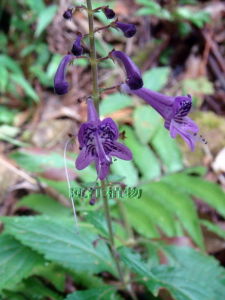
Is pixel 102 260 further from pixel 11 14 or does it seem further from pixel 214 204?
pixel 11 14

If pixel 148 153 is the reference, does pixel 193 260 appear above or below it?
below

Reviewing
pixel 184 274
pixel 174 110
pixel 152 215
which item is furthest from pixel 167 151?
pixel 174 110

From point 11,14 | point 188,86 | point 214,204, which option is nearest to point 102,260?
point 214,204

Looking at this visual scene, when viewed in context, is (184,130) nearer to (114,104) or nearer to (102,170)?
(102,170)

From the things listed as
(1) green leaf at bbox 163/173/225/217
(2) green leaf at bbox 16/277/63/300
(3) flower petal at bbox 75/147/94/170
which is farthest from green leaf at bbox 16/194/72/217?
(3) flower petal at bbox 75/147/94/170

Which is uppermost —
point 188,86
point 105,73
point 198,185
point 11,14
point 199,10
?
point 11,14

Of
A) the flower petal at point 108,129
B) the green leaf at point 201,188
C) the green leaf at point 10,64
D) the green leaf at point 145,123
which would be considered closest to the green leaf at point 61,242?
the flower petal at point 108,129

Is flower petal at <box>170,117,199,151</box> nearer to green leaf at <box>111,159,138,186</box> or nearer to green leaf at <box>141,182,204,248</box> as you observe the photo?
green leaf at <box>141,182,204,248</box>

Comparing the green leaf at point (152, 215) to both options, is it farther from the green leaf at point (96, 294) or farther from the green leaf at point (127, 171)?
the green leaf at point (96, 294)
